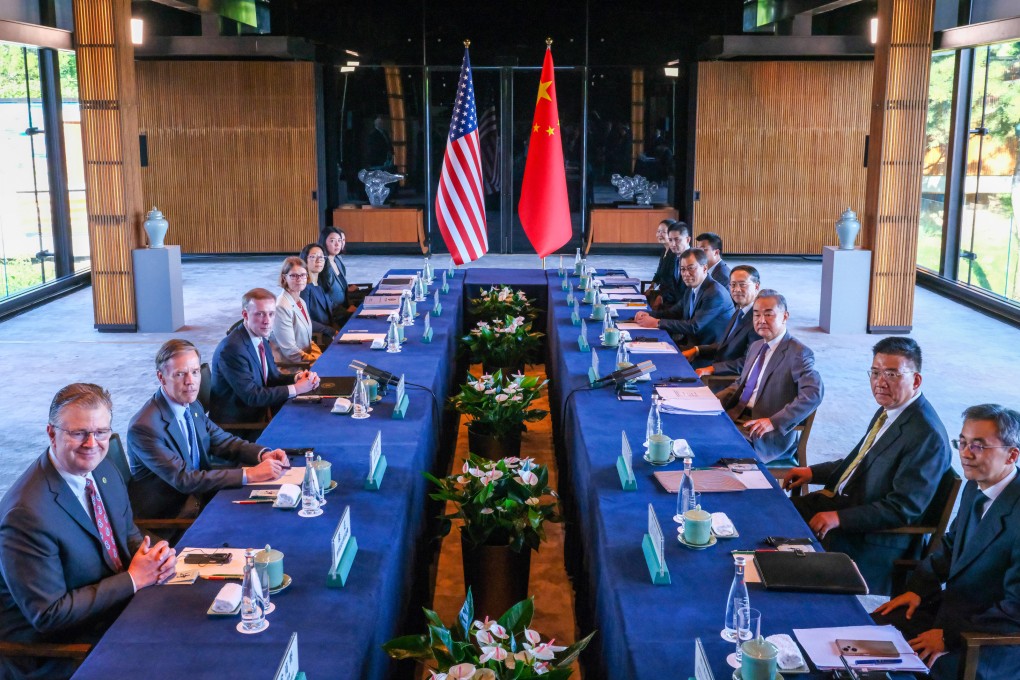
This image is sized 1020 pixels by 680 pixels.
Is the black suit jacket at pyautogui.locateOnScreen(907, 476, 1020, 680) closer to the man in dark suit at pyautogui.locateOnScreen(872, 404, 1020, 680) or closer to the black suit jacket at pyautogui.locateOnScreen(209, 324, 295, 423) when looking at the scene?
the man in dark suit at pyautogui.locateOnScreen(872, 404, 1020, 680)

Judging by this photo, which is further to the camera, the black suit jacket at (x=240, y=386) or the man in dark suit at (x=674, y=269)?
the man in dark suit at (x=674, y=269)

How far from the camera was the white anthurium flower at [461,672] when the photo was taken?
2.67 metres

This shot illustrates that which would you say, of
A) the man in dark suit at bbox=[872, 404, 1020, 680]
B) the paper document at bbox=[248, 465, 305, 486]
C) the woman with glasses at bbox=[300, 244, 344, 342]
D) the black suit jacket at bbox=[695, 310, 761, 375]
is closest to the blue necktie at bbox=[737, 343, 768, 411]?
the black suit jacket at bbox=[695, 310, 761, 375]

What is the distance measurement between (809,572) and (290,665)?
1674 millimetres

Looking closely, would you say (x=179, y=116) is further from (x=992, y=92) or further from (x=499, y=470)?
(x=499, y=470)

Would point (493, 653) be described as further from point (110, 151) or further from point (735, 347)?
point (110, 151)

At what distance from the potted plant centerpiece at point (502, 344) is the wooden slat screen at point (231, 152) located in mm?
9443

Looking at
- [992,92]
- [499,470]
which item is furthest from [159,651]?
[992,92]

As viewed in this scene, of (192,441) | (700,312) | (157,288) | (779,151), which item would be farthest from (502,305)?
(779,151)

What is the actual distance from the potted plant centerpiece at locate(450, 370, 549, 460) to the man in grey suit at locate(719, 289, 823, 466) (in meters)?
1.20

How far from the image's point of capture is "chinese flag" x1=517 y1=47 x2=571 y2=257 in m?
8.68

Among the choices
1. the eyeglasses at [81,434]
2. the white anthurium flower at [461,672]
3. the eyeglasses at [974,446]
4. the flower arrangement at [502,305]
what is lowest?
the white anthurium flower at [461,672]

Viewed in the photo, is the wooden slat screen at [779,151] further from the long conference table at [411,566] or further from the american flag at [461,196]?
the long conference table at [411,566]

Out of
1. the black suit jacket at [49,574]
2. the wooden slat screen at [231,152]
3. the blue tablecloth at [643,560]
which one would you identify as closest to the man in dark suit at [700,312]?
the blue tablecloth at [643,560]
